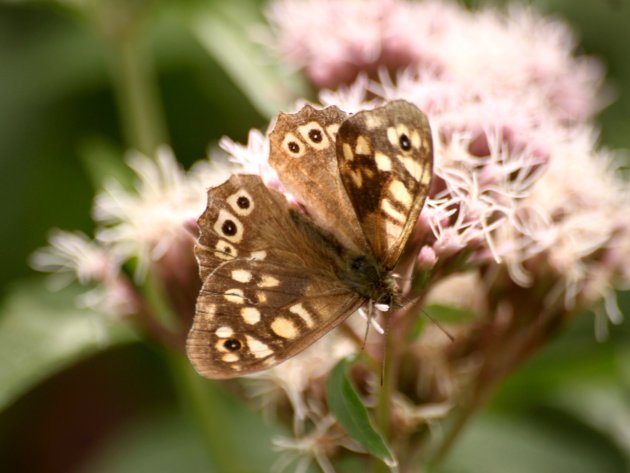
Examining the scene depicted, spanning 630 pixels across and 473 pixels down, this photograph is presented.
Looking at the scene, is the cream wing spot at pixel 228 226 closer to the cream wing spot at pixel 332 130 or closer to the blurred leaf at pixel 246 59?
the cream wing spot at pixel 332 130

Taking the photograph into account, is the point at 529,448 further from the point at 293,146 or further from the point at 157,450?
the point at 293,146

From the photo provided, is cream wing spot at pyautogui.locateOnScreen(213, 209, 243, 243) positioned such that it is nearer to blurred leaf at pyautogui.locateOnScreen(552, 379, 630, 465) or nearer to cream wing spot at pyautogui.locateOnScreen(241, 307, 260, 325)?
cream wing spot at pyautogui.locateOnScreen(241, 307, 260, 325)

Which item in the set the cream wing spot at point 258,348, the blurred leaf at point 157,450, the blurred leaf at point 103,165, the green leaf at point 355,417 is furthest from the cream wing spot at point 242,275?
the blurred leaf at point 157,450

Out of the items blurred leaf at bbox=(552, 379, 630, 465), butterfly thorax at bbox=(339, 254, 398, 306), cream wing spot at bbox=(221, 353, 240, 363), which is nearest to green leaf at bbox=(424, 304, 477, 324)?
butterfly thorax at bbox=(339, 254, 398, 306)

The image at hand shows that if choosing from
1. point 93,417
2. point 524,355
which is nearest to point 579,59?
point 524,355

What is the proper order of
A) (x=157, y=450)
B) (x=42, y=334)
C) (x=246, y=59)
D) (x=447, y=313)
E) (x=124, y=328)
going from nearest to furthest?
(x=447, y=313)
(x=42, y=334)
(x=124, y=328)
(x=246, y=59)
(x=157, y=450)

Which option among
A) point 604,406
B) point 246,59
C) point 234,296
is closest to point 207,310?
point 234,296

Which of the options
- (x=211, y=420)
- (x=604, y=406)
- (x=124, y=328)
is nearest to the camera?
(x=124, y=328)
